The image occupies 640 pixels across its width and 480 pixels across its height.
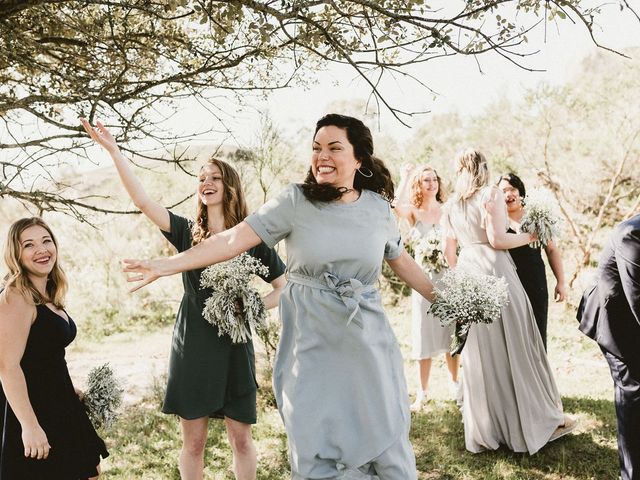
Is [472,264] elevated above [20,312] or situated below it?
above

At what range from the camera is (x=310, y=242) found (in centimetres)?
273

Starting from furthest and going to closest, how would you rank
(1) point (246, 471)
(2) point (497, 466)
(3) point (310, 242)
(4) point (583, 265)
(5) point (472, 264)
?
(4) point (583, 265) < (5) point (472, 264) < (2) point (497, 466) < (1) point (246, 471) < (3) point (310, 242)

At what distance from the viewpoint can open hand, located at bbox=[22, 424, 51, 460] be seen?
2.89 m

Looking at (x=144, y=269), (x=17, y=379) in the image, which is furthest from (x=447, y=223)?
(x=17, y=379)

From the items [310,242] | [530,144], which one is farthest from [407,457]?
[530,144]

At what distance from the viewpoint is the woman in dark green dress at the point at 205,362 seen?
140 inches

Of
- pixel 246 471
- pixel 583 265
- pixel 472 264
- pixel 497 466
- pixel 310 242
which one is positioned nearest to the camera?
pixel 310 242

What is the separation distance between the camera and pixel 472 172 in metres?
4.93

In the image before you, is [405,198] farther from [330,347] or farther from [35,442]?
[35,442]

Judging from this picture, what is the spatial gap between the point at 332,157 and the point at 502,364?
276cm

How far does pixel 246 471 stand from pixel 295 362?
1.39m

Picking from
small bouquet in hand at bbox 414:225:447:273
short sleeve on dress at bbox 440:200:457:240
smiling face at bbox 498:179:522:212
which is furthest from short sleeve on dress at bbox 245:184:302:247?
smiling face at bbox 498:179:522:212

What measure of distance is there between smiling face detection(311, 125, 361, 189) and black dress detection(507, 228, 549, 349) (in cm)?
303

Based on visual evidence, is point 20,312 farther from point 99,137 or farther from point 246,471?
point 246,471
